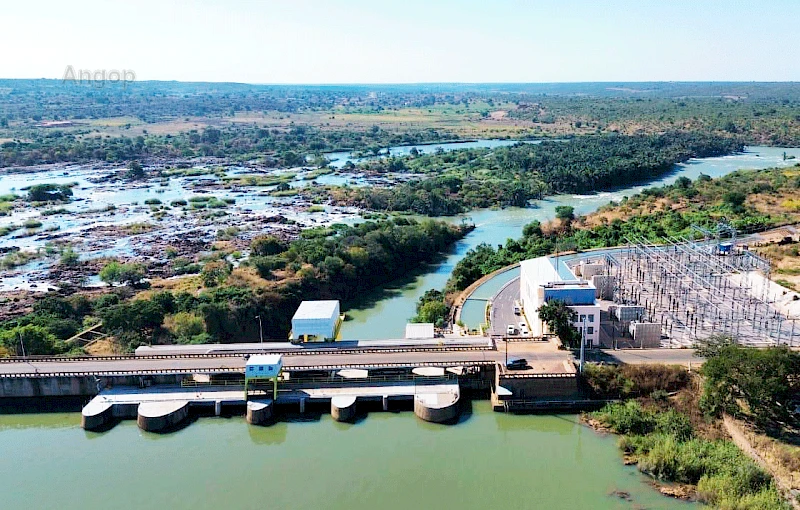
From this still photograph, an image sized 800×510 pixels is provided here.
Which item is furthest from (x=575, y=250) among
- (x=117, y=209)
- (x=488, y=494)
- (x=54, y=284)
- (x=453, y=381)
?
(x=117, y=209)

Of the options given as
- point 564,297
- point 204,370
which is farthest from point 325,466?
point 564,297

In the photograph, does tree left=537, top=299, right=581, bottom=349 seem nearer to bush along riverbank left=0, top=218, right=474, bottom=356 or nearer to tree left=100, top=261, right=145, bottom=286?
bush along riverbank left=0, top=218, right=474, bottom=356

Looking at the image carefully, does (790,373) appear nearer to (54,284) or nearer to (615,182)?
(54,284)

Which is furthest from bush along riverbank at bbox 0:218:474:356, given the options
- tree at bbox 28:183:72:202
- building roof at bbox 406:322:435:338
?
tree at bbox 28:183:72:202

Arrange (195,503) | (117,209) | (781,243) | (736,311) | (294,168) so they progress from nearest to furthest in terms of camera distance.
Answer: (195,503) < (736,311) < (781,243) < (117,209) < (294,168)

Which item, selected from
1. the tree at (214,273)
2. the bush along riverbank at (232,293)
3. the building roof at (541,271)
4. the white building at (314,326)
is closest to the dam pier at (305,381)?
the white building at (314,326)

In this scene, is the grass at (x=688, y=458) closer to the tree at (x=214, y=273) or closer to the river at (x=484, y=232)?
the river at (x=484, y=232)
